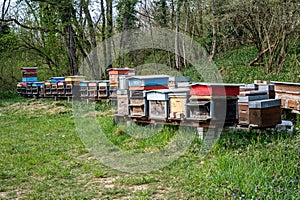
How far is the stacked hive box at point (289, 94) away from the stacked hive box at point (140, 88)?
2.56 m

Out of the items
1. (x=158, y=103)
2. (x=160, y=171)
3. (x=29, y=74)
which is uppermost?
(x=29, y=74)

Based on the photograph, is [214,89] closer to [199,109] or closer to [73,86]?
[199,109]

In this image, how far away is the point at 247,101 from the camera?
625 centimetres

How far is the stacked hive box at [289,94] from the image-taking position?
24.8 feet

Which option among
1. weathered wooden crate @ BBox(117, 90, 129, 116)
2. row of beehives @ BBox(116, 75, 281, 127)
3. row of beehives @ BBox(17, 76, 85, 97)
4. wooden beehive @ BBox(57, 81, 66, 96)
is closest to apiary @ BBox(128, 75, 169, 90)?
weathered wooden crate @ BBox(117, 90, 129, 116)

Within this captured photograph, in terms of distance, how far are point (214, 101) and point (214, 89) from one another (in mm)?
203

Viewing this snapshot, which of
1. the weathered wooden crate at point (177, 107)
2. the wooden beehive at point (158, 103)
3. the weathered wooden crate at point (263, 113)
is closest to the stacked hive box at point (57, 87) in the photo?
the wooden beehive at point (158, 103)

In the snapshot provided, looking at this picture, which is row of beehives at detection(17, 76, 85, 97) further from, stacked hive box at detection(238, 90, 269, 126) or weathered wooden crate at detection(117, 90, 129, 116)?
stacked hive box at detection(238, 90, 269, 126)

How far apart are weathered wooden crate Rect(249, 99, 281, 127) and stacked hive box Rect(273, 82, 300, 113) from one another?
142 cm

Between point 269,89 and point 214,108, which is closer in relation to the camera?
point 214,108

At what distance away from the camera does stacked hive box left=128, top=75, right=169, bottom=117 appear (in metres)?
8.02

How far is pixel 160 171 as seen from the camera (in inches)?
229

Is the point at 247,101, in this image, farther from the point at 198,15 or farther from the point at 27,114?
the point at 198,15

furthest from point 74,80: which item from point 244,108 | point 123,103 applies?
point 244,108
